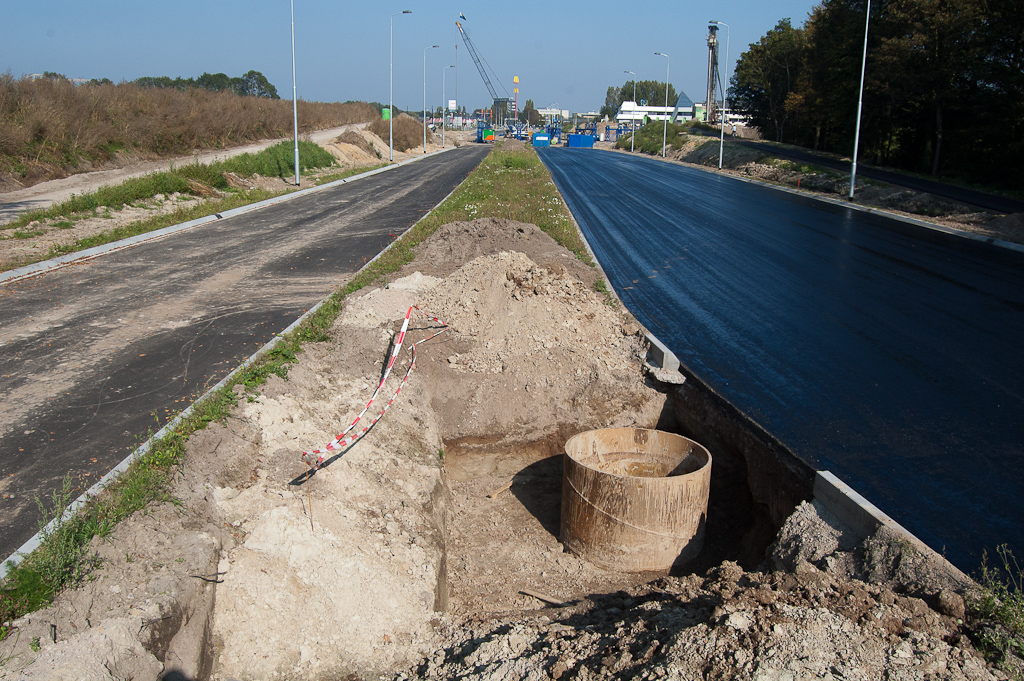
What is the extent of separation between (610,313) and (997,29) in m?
32.0

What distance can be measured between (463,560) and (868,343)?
7721 millimetres

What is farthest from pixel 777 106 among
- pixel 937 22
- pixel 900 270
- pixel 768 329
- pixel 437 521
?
pixel 437 521

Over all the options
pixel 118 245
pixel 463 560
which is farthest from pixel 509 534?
pixel 118 245

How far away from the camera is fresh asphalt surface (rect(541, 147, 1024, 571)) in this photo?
7.27 meters

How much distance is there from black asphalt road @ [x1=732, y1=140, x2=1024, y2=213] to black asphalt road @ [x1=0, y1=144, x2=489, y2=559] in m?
23.4

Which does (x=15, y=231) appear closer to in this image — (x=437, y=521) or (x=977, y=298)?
(x=437, y=521)

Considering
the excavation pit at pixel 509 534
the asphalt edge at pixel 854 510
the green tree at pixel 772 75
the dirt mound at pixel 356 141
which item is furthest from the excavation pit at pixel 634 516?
the green tree at pixel 772 75

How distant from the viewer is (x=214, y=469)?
645cm

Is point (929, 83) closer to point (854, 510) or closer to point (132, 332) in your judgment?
point (854, 510)

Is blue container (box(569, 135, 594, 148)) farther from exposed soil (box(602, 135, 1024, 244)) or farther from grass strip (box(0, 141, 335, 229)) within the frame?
grass strip (box(0, 141, 335, 229))

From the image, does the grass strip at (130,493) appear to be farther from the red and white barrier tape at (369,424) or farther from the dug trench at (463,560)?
the red and white barrier tape at (369,424)

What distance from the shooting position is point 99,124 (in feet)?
92.7

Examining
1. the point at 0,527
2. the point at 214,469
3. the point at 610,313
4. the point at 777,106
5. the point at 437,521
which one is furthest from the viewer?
the point at 777,106

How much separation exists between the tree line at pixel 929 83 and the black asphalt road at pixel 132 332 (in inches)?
1189
